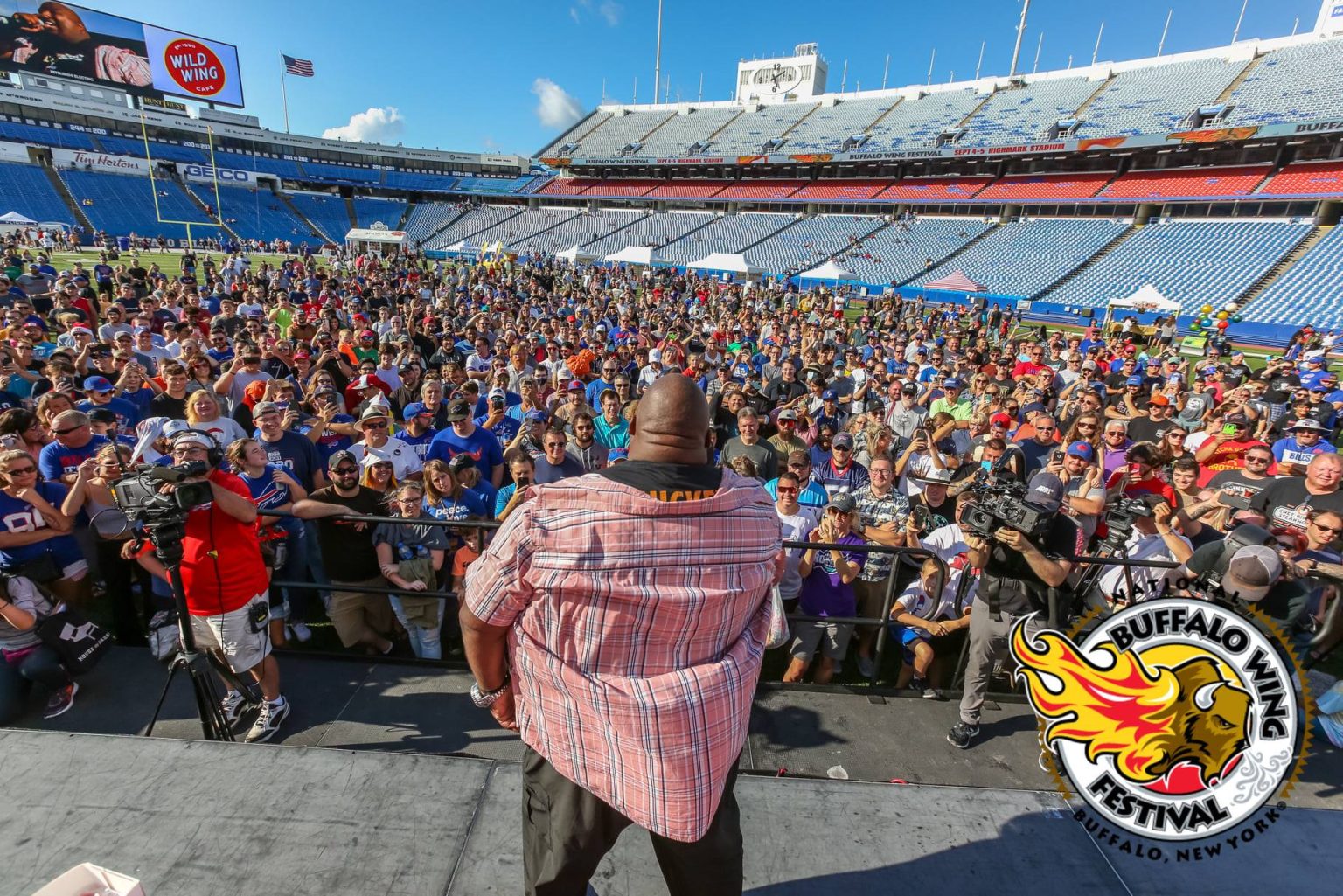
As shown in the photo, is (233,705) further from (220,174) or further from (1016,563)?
(220,174)

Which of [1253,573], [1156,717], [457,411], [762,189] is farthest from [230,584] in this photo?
[762,189]

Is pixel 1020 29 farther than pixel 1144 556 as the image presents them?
Yes

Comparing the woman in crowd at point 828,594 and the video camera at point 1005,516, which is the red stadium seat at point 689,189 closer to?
the woman in crowd at point 828,594

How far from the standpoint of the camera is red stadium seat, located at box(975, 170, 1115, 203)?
121ft

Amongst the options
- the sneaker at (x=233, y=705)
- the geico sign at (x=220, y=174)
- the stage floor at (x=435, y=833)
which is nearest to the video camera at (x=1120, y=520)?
the stage floor at (x=435, y=833)

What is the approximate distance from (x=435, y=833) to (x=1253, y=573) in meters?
4.08

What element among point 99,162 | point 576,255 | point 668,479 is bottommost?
point 668,479

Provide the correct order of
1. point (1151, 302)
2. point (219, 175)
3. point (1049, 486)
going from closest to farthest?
1. point (1049, 486)
2. point (1151, 302)
3. point (219, 175)

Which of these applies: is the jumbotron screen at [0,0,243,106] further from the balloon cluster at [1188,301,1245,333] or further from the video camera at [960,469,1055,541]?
the balloon cluster at [1188,301,1245,333]

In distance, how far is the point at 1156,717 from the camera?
2.41 meters

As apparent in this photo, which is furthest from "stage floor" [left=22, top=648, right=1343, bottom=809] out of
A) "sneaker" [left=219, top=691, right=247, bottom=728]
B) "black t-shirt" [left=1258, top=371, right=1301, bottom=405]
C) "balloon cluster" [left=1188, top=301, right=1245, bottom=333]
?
"balloon cluster" [left=1188, top=301, right=1245, bottom=333]

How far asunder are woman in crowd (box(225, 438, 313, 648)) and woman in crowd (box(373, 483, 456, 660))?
0.73 m

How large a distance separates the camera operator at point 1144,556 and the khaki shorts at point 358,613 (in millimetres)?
4773

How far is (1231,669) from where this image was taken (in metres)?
2.41
